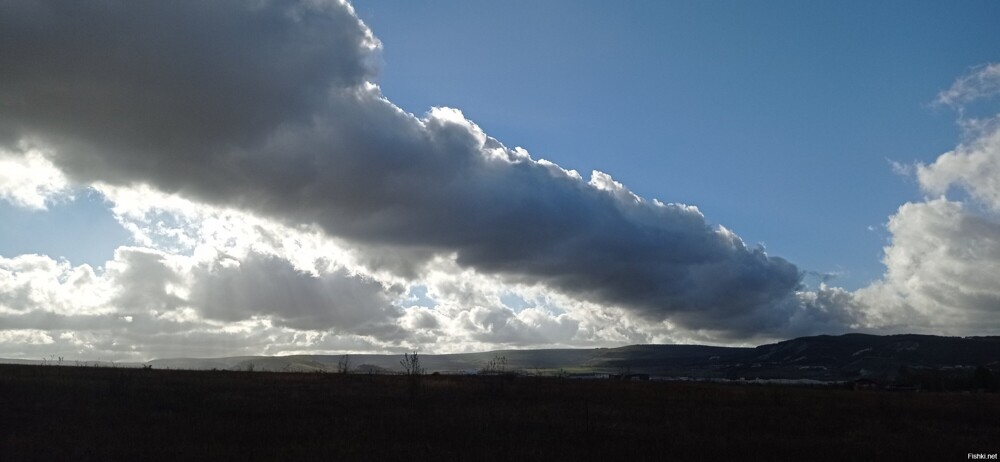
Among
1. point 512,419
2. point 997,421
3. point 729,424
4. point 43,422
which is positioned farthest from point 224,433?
point 997,421

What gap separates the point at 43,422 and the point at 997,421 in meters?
42.5

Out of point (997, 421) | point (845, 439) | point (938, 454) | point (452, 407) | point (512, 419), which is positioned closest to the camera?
point (938, 454)

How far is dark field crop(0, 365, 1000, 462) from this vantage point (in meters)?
22.6

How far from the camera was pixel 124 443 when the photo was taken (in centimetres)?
2262

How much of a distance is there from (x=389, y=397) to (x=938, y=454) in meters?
25.4

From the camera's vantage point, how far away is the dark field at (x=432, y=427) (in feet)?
74.1

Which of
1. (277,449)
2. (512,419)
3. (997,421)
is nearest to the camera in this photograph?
(277,449)

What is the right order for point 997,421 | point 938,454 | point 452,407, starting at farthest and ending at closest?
point 997,421
point 452,407
point 938,454

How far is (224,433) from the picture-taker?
25.4 metres

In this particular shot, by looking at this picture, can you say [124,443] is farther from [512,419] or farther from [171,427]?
[512,419]

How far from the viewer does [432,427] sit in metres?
28.4

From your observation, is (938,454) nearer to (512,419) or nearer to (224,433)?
(512,419)

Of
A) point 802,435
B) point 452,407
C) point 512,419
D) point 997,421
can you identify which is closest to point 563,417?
point 512,419

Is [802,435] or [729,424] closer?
[802,435]
